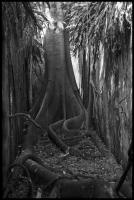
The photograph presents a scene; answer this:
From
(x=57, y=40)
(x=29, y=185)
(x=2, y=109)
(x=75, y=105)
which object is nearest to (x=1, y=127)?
(x=2, y=109)

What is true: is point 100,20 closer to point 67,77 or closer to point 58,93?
point 58,93

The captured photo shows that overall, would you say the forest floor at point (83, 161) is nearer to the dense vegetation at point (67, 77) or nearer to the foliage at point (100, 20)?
the dense vegetation at point (67, 77)

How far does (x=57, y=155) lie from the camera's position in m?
5.95

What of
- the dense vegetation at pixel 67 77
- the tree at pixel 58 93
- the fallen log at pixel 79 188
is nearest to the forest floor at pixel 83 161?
the dense vegetation at pixel 67 77

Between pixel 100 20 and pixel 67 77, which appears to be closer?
pixel 100 20

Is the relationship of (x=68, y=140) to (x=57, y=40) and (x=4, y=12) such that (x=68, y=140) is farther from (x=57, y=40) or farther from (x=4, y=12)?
(x=4, y=12)

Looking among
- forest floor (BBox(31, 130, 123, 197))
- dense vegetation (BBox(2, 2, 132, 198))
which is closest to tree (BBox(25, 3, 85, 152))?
dense vegetation (BBox(2, 2, 132, 198))

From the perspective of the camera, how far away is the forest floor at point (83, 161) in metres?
4.84

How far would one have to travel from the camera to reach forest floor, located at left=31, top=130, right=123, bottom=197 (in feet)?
15.9

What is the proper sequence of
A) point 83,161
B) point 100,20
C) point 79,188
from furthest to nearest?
point 83,161
point 100,20
point 79,188

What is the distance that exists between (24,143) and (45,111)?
1206 millimetres

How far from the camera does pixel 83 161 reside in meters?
5.70

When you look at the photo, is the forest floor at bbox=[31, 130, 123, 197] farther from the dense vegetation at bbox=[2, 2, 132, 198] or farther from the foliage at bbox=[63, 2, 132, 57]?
the foliage at bbox=[63, 2, 132, 57]

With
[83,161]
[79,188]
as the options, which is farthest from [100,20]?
[79,188]
